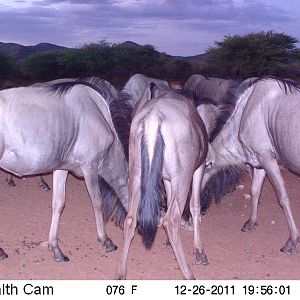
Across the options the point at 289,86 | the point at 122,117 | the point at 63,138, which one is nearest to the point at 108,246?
the point at 63,138

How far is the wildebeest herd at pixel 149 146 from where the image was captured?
4.80 metres

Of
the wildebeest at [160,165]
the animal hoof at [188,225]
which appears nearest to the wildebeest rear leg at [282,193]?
the animal hoof at [188,225]

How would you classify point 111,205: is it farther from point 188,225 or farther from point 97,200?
point 188,225

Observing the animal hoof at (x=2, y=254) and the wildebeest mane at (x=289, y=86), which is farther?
the wildebeest mane at (x=289, y=86)

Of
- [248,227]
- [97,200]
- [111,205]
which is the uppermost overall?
[97,200]

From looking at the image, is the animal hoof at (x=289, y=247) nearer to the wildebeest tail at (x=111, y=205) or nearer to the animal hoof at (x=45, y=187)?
the wildebeest tail at (x=111, y=205)

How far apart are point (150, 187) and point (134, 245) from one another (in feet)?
5.03

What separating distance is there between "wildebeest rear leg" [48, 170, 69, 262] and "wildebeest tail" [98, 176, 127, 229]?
0.47 meters

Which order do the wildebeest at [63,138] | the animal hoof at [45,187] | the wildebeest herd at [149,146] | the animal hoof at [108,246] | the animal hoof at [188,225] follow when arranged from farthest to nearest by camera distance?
the animal hoof at [45,187] → the animal hoof at [188,225] → the animal hoof at [108,246] → the wildebeest at [63,138] → the wildebeest herd at [149,146]

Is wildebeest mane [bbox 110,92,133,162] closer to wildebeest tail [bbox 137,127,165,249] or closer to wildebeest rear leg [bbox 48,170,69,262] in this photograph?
wildebeest rear leg [bbox 48,170,69,262]

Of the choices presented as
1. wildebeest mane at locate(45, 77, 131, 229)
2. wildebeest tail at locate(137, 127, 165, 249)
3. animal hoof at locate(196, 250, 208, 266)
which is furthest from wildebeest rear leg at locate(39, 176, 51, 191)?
wildebeest tail at locate(137, 127, 165, 249)

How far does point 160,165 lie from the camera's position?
4.69 meters

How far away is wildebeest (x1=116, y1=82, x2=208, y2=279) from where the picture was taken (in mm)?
4707

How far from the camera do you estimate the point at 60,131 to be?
5496mm
